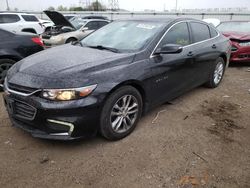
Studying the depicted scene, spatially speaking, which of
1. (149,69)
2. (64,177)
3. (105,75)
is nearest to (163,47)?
(149,69)

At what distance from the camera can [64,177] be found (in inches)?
102

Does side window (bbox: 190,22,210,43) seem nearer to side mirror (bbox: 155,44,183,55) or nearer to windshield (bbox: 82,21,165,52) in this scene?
windshield (bbox: 82,21,165,52)

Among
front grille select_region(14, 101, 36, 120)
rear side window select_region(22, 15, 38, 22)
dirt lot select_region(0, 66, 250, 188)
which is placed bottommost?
dirt lot select_region(0, 66, 250, 188)

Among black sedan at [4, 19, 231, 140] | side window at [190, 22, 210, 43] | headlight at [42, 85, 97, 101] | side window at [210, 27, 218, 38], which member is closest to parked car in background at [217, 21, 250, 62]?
side window at [210, 27, 218, 38]

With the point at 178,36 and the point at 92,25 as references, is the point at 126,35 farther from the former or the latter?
the point at 92,25

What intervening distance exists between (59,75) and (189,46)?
2.42 m

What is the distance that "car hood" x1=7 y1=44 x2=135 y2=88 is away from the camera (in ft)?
8.98

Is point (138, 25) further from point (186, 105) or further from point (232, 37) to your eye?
point (232, 37)

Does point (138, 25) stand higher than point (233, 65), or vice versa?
point (138, 25)

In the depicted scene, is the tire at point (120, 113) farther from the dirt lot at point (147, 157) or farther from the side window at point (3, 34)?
the side window at point (3, 34)

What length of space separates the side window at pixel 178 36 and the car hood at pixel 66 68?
32.1 inches

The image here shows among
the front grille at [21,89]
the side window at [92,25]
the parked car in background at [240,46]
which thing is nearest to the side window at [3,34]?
the front grille at [21,89]

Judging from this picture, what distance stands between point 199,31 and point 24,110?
3453mm

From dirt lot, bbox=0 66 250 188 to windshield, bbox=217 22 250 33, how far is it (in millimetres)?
5680
